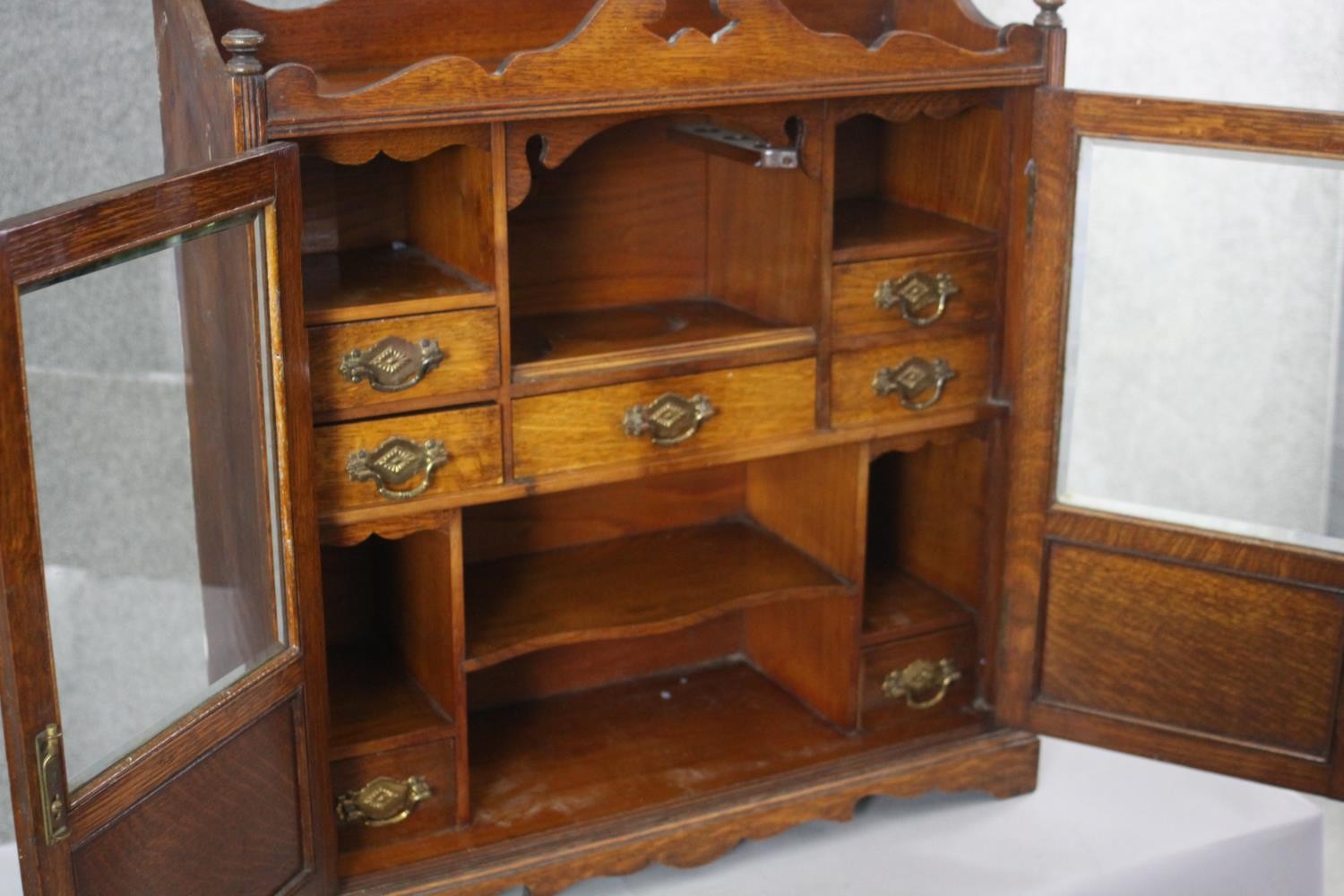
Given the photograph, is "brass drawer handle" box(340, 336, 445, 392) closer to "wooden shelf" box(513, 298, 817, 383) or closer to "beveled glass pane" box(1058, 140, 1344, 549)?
"wooden shelf" box(513, 298, 817, 383)

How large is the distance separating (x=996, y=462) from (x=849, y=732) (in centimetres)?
48

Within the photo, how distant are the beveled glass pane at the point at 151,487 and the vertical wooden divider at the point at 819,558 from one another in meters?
0.91

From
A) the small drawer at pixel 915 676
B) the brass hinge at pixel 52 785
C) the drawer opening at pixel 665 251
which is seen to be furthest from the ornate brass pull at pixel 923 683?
the brass hinge at pixel 52 785

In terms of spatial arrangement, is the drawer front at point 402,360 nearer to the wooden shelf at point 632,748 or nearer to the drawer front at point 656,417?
the drawer front at point 656,417

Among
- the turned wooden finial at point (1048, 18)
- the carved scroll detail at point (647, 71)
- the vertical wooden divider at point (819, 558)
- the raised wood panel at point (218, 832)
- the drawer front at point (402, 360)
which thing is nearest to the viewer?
the raised wood panel at point (218, 832)

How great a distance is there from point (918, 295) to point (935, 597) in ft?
1.85

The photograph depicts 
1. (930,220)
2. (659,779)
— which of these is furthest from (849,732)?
(930,220)

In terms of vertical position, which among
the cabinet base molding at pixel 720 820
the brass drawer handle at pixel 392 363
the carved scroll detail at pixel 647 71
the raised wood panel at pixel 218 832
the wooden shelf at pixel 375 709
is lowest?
the cabinet base molding at pixel 720 820

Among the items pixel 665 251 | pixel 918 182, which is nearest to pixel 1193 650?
pixel 918 182

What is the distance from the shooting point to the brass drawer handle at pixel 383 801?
88.9 inches

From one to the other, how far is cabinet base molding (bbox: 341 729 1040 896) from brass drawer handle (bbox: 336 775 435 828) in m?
0.08

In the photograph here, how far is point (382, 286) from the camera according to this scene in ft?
7.00

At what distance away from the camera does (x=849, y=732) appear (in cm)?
260

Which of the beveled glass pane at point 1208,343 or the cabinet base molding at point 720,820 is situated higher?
the beveled glass pane at point 1208,343
